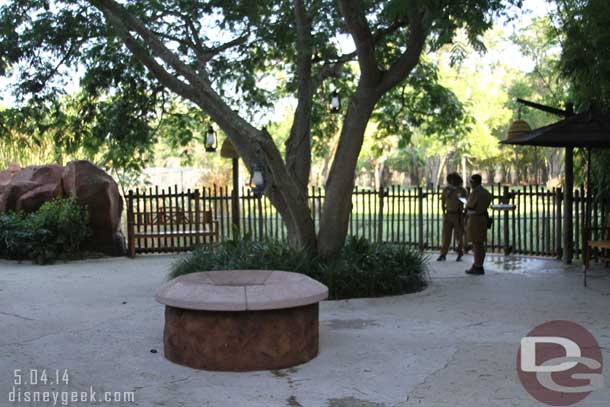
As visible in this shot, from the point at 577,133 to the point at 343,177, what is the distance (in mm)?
4431

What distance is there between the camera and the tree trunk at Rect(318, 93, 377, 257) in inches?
414

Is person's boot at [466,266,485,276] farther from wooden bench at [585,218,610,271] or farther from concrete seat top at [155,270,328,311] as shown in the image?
concrete seat top at [155,270,328,311]

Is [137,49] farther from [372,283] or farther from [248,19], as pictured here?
[372,283]

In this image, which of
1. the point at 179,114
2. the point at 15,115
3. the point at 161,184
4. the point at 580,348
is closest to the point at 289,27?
the point at 179,114

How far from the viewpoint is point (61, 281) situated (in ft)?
38.7

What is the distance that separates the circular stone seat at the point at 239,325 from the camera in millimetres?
5996

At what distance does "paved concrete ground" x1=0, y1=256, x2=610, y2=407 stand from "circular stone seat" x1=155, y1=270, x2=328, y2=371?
140 millimetres

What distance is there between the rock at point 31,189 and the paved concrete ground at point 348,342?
184 inches

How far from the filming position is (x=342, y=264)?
1003 centimetres

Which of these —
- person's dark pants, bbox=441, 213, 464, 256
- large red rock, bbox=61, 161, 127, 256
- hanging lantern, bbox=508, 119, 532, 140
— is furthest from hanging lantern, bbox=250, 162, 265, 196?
large red rock, bbox=61, 161, 127, 256

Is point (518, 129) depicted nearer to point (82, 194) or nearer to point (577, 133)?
point (577, 133)

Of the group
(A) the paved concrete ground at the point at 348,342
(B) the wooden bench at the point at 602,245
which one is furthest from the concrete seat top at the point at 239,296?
(B) the wooden bench at the point at 602,245

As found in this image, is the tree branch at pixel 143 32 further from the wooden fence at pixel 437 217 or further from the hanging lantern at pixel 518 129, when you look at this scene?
the hanging lantern at pixel 518 129

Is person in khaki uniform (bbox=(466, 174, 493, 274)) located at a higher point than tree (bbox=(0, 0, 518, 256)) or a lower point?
lower
